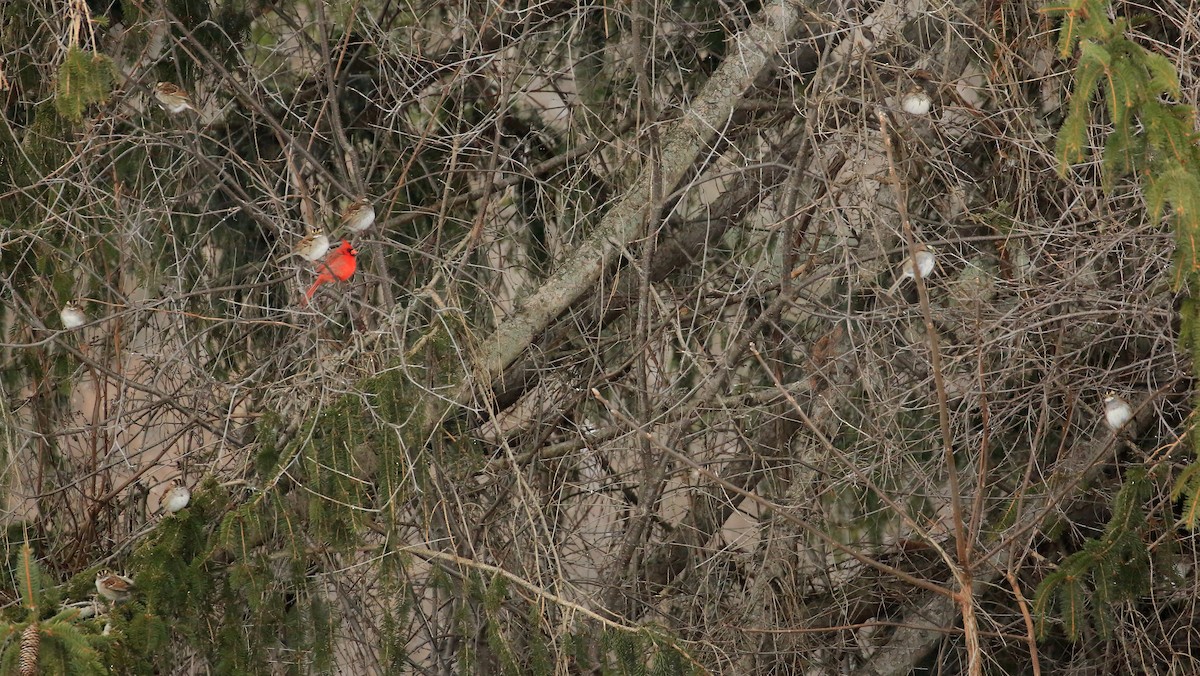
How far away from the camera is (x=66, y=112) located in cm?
427

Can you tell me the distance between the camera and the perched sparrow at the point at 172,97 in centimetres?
480

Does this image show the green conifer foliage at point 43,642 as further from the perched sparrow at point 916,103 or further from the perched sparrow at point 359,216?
the perched sparrow at point 916,103

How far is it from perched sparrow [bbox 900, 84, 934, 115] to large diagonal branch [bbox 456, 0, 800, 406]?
543mm

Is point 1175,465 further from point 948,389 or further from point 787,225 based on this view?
point 787,225

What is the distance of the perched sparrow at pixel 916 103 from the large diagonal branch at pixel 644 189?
1.78ft

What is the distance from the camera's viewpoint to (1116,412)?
4.56m

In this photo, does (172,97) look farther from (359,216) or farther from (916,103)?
(916,103)

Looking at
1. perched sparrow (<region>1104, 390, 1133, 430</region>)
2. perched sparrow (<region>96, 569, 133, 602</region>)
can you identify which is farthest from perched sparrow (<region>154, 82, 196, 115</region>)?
perched sparrow (<region>1104, 390, 1133, 430</region>)

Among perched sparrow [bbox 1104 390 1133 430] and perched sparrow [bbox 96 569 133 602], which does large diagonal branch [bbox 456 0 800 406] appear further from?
perched sparrow [bbox 1104 390 1133 430]

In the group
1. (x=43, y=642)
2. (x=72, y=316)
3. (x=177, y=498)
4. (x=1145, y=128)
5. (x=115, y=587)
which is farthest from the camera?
(x=72, y=316)

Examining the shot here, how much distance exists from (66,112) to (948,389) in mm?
3358

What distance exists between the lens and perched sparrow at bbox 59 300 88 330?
4.79 metres

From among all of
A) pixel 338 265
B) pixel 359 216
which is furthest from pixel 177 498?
pixel 359 216

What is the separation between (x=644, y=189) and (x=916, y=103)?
1080mm
